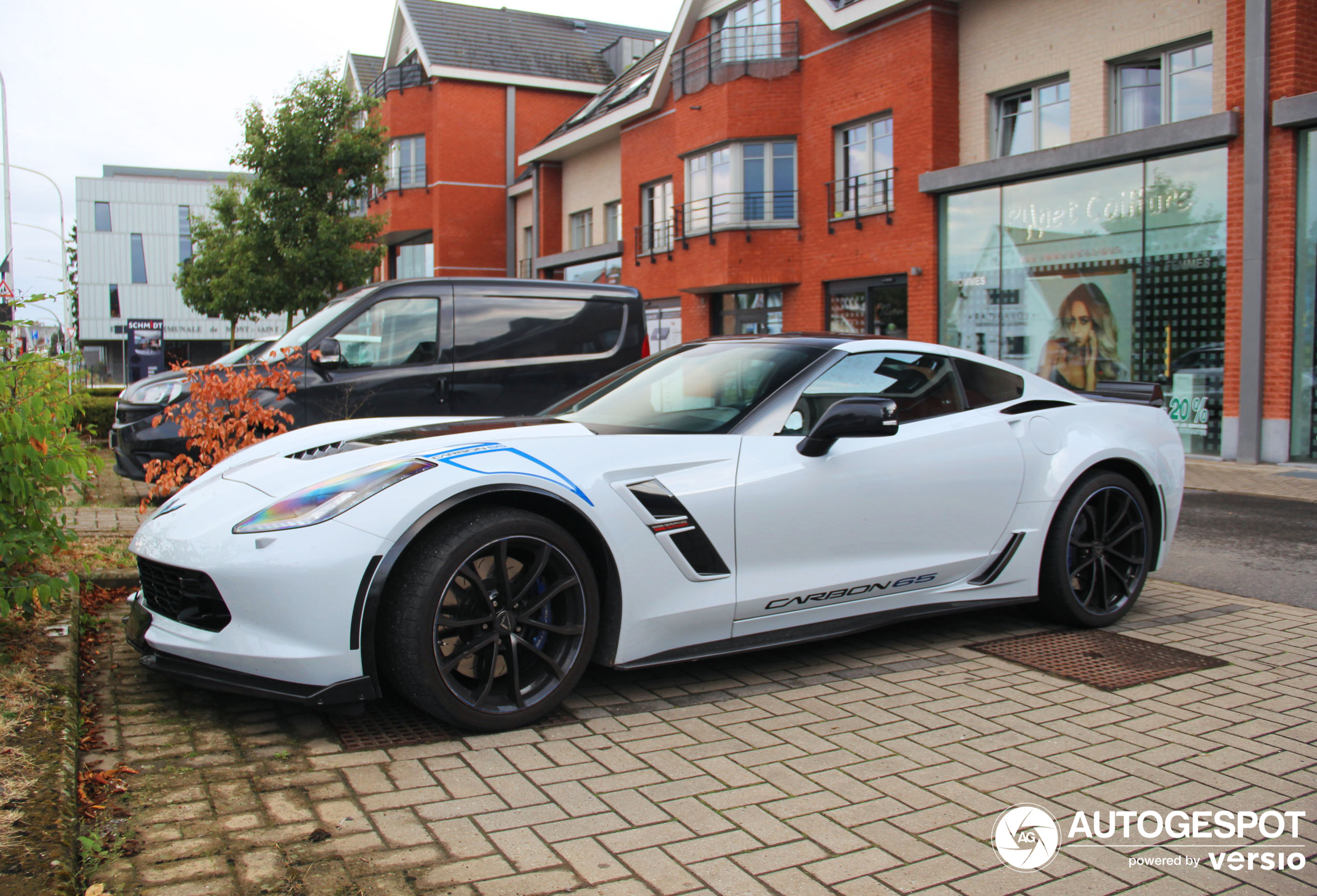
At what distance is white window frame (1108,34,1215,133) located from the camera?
13.8 metres

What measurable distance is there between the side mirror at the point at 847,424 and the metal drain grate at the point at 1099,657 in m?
1.26

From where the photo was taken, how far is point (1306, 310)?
12.8 metres

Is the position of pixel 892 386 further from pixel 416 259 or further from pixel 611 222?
pixel 416 259

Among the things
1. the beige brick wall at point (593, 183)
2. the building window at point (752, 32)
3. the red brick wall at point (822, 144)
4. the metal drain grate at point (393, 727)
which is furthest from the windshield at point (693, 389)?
the beige brick wall at point (593, 183)

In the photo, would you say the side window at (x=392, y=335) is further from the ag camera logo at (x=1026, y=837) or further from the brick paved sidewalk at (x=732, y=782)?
the ag camera logo at (x=1026, y=837)

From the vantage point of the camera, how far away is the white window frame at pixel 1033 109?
15750 mm

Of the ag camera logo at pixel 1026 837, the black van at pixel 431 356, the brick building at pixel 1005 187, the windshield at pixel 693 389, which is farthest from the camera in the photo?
the brick building at pixel 1005 187

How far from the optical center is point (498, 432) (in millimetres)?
3773

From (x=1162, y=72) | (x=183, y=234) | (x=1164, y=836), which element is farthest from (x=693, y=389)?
(x=183, y=234)

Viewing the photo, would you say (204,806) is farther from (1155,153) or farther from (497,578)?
(1155,153)

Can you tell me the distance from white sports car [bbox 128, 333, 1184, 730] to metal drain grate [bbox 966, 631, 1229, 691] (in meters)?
0.19

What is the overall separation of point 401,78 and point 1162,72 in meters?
24.5

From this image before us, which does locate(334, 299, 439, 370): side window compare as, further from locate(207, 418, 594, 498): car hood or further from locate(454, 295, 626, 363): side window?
locate(207, 418, 594, 498): car hood

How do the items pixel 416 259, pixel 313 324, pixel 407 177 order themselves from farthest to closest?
1. pixel 416 259
2. pixel 407 177
3. pixel 313 324
